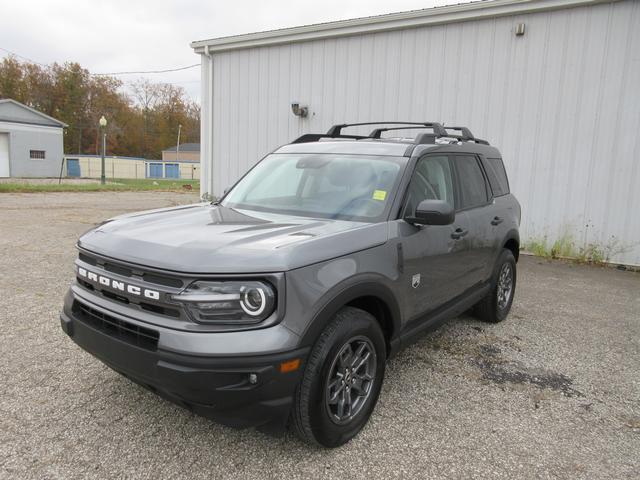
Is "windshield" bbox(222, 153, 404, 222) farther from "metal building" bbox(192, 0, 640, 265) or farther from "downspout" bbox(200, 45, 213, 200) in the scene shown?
"downspout" bbox(200, 45, 213, 200)

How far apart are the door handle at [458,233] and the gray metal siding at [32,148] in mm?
39233

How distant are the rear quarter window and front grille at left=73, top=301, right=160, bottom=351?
3504mm

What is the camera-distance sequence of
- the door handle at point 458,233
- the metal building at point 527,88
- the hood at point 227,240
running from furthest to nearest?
the metal building at point 527,88 → the door handle at point 458,233 → the hood at point 227,240

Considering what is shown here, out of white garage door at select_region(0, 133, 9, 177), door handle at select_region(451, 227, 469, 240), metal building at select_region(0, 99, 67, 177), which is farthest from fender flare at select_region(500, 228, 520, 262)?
white garage door at select_region(0, 133, 9, 177)

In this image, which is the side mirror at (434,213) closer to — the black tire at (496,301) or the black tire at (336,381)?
the black tire at (336,381)

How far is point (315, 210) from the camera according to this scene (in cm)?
325

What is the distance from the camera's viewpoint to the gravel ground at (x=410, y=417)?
251 centimetres

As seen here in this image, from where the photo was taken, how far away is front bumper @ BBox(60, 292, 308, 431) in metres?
2.13

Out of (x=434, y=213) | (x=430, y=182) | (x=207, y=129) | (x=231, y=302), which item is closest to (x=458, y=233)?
(x=430, y=182)

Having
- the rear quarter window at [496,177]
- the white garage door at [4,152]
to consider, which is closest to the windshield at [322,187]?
the rear quarter window at [496,177]

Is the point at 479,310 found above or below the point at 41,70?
below

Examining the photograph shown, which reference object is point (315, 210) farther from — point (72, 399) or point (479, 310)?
point (479, 310)

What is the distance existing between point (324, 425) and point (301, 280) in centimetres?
80

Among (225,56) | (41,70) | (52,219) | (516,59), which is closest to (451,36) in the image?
(516,59)
